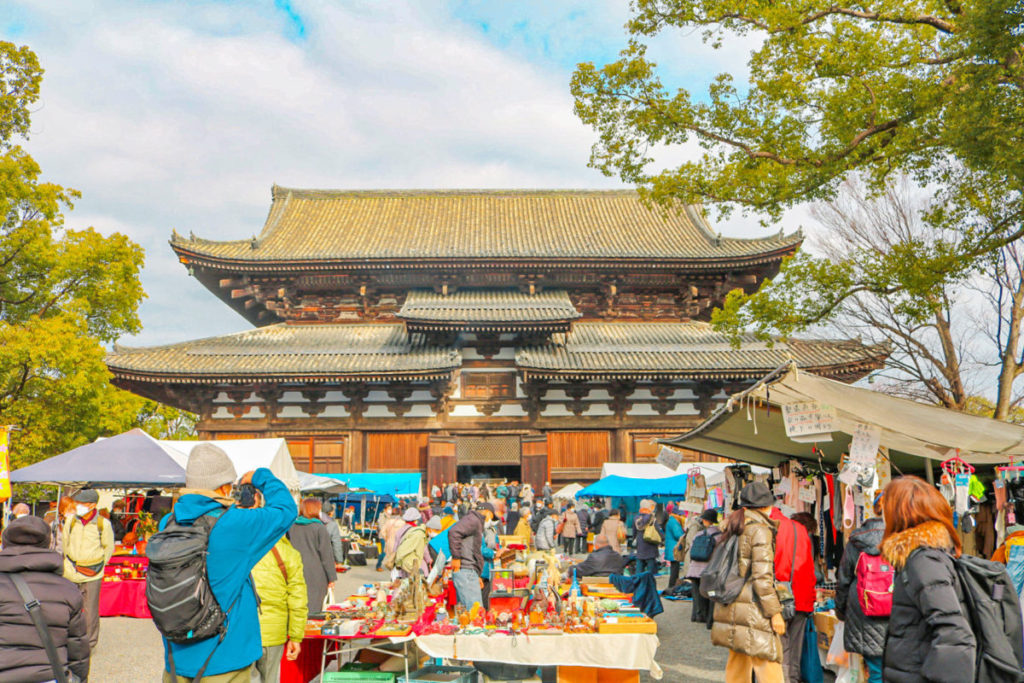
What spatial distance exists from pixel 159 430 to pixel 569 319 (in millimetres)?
21150

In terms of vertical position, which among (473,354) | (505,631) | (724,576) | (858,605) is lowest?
(505,631)

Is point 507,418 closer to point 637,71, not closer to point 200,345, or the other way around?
point 200,345

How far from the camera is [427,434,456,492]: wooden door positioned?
20.1 metres

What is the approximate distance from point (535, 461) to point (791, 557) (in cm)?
1473

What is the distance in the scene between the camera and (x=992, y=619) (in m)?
2.99

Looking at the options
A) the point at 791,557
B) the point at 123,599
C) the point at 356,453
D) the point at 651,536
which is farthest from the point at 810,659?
the point at 356,453

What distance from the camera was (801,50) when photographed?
9734mm

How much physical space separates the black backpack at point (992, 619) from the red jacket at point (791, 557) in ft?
8.91

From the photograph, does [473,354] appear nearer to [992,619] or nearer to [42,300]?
[42,300]

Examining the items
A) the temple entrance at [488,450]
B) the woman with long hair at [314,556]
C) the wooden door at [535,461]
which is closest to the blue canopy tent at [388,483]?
the temple entrance at [488,450]

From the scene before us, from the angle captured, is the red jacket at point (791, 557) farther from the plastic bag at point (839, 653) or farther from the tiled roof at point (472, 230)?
the tiled roof at point (472, 230)

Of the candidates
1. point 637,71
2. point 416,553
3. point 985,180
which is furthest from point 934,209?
point 416,553

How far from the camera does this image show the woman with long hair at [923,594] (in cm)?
292

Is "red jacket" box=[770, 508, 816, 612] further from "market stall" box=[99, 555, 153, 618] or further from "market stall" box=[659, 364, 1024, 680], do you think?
"market stall" box=[99, 555, 153, 618]
